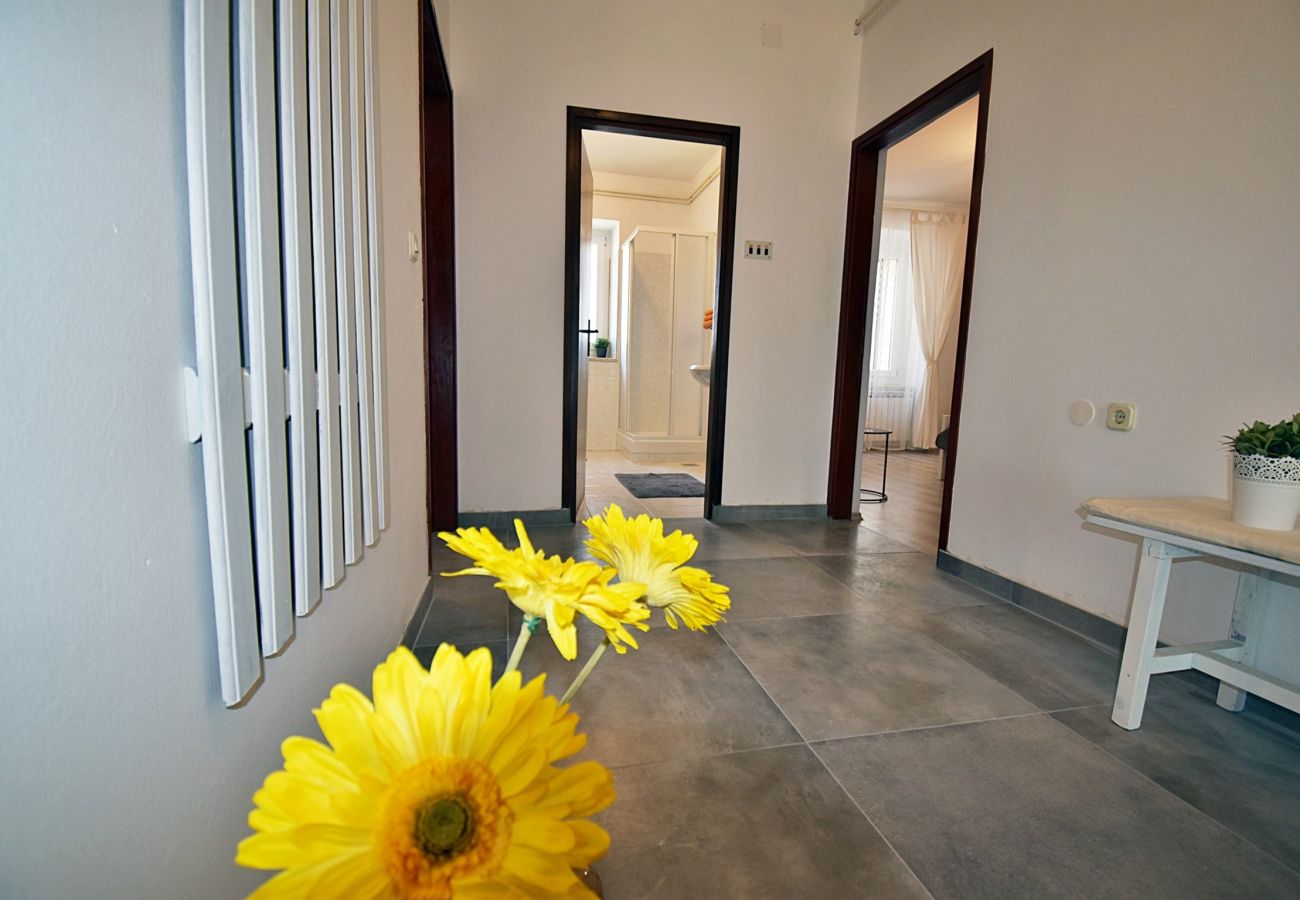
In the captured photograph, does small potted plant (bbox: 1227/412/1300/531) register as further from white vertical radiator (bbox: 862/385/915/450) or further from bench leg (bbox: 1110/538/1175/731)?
white vertical radiator (bbox: 862/385/915/450)

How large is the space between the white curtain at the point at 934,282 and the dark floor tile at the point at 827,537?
4304 millimetres

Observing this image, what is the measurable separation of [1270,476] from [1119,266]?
3.19 ft

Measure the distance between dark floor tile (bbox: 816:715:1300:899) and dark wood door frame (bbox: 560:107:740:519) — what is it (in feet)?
7.14

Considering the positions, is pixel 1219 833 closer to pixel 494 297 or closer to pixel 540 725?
pixel 540 725

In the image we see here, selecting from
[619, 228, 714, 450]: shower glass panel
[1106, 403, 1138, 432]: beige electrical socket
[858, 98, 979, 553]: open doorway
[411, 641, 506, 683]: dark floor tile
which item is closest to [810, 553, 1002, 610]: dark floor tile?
[1106, 403, 1138, 432]: beige electrical socket

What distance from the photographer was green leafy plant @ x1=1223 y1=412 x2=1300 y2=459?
1.23 meters

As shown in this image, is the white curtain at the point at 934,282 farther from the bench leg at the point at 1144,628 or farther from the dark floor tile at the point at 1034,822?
the dark floor tile at the point at 1034,822

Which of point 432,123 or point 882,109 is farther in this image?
point 882,109

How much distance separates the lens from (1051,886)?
969mm

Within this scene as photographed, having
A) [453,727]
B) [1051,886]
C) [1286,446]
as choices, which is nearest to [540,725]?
[453,727]

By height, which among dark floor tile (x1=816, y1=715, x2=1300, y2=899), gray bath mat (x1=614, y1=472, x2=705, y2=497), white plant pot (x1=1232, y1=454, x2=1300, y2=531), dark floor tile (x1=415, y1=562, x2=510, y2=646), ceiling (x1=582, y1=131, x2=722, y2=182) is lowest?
gray bath mat (x1=614, y1=472, x2=705, y2=497)

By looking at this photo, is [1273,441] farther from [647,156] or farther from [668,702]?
[647,156]

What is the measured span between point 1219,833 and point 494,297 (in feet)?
10.2

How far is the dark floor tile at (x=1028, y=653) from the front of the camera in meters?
1.61
